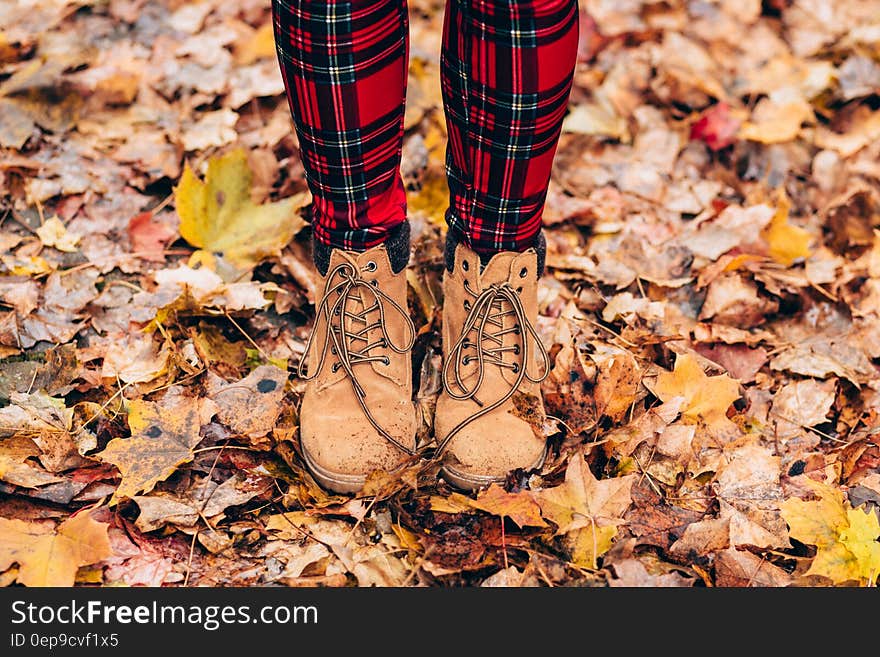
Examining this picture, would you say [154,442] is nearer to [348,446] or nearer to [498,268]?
[348,446]

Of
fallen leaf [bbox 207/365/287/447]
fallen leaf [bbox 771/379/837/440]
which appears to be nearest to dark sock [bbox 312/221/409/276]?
fallen leaf [bbox 207/365/287/447]

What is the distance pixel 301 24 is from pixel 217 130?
0.99m

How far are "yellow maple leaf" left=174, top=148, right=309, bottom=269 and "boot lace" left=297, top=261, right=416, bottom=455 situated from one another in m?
0.40


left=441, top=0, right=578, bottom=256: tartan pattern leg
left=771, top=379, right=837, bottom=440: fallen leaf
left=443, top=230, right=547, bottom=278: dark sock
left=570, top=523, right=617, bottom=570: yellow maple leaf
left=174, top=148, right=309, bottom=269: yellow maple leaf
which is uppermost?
left=441, top=0, right=578, bottom=256: tartan pattern leg

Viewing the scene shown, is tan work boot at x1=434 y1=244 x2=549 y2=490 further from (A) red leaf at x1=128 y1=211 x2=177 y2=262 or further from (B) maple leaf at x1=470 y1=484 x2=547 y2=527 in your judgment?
(A) red leaf at x1=128 y1=211 x2=177 y2=262

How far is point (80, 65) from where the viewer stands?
2055mm

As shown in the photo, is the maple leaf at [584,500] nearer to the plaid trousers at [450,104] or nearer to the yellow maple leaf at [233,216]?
the plaid trousers at [450,104]

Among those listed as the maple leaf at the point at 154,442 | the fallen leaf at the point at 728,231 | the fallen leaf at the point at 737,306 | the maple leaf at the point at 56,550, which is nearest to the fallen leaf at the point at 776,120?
the fallen leaf at the point at 728,231

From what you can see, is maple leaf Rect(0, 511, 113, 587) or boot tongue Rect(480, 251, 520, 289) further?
boot tongue Rect(480, 251, 520, 289)

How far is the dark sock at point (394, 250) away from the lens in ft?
3.97

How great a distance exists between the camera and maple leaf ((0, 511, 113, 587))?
106 centimetres

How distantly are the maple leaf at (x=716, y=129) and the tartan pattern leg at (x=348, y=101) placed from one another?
44.2 inches

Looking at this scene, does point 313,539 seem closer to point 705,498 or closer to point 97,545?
point 97,545
